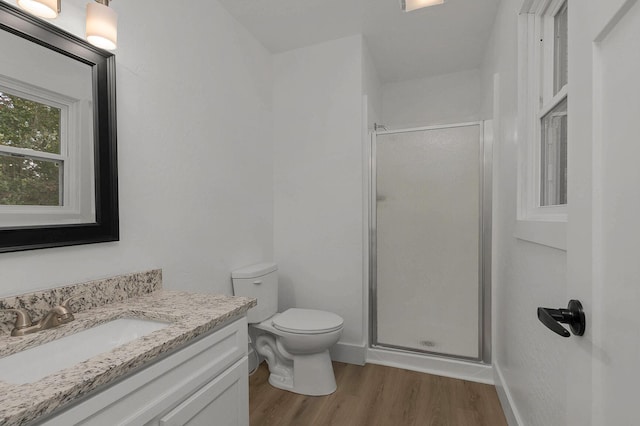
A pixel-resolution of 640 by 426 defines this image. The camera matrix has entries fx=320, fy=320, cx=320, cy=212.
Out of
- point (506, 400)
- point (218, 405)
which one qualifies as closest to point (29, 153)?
point (218, 405)

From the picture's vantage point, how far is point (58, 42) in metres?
1.18

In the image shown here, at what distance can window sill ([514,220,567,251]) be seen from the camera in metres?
1.01

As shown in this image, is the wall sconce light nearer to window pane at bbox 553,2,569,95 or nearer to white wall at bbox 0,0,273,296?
white wall at bbox 0,0,273,296

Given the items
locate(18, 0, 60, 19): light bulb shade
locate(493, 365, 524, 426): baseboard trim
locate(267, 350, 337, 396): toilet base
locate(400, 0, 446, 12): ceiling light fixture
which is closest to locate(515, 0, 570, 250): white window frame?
locate(400, 0, 446, 12): ceiling light fixture

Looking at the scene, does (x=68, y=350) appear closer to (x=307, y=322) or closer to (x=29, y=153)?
(x=29, y=153)

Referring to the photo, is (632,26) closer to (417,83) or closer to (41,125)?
(41,125)

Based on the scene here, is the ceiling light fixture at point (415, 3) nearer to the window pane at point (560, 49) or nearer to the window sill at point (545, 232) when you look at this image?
the window pane at point (560, 49)

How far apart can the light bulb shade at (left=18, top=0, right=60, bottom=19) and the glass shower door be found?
203 cm

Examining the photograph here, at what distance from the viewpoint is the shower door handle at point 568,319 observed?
0.59m

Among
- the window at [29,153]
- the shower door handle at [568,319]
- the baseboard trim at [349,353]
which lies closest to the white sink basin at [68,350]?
the window at [29,153]

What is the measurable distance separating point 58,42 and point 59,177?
0.50 meters

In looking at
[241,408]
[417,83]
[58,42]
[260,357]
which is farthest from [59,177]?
[417,83]

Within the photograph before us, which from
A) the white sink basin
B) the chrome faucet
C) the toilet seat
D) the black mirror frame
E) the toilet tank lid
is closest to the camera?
the white sink basin

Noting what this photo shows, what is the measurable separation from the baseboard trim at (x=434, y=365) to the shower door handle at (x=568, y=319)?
188 cm
